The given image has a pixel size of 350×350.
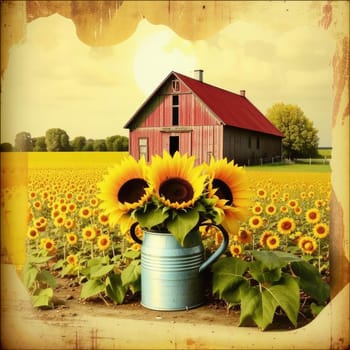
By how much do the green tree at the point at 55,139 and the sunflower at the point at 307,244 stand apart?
1.29 m

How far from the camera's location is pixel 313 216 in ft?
Answer: 8.70

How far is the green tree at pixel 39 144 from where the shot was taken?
289 centimetres

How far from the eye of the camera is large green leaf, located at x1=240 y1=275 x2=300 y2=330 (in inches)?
93.7

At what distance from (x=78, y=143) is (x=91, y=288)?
0.76m

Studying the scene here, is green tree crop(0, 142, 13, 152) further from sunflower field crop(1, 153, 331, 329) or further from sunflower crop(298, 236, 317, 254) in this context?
sunflower crop(298, 236, 317, 254)

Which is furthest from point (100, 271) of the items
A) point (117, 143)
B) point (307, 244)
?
point (307, 244)

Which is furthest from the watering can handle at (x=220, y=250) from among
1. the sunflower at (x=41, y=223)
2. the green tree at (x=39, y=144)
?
the green tree at (x=39, y=144)

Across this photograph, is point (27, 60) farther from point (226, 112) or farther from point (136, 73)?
point (226, 112)

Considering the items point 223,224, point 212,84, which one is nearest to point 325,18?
point 212,84

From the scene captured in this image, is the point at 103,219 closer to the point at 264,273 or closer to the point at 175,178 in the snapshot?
the point at 175,178

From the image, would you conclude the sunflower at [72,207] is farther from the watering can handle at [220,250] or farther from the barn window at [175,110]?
the watering can handle at [220,250]

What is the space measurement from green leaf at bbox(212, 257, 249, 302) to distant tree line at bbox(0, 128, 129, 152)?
79 centimetres

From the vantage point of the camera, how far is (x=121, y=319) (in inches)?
105

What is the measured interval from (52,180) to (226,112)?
99cm
